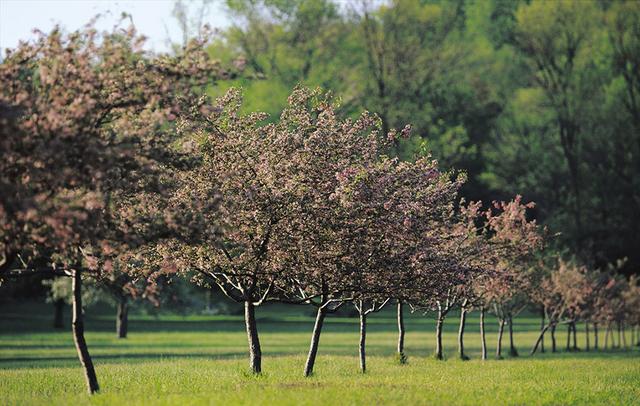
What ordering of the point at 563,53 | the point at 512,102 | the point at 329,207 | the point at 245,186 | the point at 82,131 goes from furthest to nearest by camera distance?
the point at 512,102, the point at 563,53, the point at 245,186, the point at 329,207, the point at 82,131

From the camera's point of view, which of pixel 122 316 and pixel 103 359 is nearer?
pixel 103 359

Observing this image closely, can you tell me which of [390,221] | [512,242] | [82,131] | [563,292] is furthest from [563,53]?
[82,131]

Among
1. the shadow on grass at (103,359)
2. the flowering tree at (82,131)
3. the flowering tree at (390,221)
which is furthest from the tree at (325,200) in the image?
the shadow on grass at (103,359)

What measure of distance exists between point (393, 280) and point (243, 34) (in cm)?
6548

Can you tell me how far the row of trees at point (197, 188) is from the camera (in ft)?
52.5

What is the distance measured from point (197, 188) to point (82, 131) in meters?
7.66

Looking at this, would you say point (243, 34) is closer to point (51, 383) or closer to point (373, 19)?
point (373, 19)

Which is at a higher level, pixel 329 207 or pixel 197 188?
pixel 197 188

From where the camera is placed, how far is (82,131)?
53.2 ft

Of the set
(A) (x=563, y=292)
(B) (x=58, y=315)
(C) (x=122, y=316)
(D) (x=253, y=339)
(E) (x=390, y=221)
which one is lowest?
(D) (x=253, y=339)

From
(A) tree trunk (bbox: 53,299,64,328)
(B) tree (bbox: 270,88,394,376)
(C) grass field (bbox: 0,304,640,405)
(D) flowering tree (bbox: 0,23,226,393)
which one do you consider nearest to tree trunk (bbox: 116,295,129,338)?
(C) grass field (bbox: 0,304,640,405)

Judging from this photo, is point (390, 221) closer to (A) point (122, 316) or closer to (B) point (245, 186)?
(B) point (245, 186)

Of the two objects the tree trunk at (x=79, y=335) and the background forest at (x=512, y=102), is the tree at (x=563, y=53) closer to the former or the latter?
the background forest at (x=512, y=102)

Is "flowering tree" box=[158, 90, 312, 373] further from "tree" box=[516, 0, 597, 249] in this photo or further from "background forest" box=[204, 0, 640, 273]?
"tree" box=[516, 0, 597, 249]
